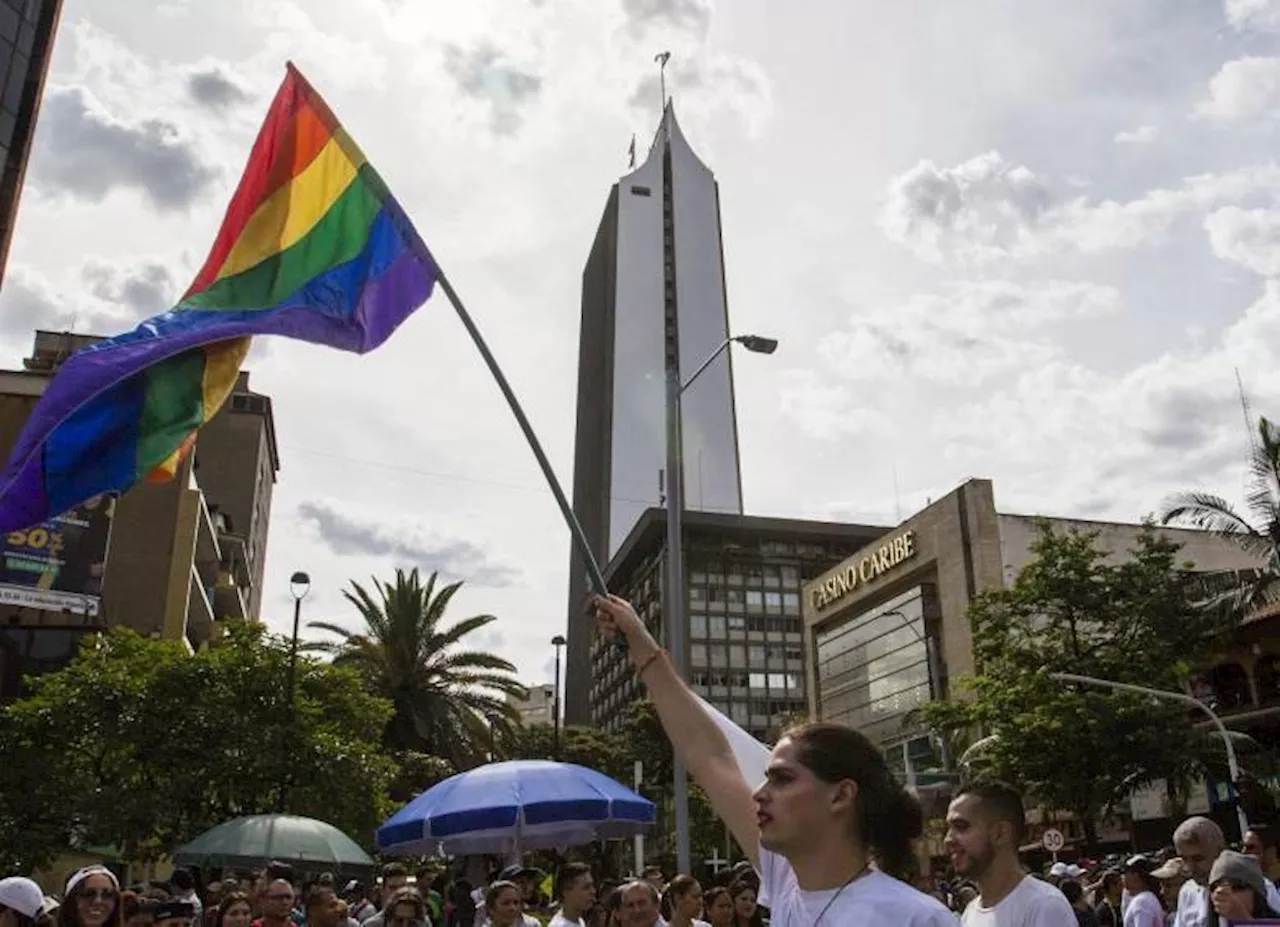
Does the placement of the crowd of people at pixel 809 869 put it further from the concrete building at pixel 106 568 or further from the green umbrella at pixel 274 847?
the concrete building at pixel 106 568

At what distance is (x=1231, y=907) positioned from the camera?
5.09m

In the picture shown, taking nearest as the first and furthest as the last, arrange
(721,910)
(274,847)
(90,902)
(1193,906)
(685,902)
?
(90,902) < (1193,906) < (685,902) < (721,910) < (274,847)

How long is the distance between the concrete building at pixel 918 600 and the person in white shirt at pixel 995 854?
131 ft

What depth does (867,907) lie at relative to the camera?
257cm

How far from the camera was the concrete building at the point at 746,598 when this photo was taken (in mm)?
88750

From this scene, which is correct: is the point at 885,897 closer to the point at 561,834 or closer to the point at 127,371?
the point at 127,371

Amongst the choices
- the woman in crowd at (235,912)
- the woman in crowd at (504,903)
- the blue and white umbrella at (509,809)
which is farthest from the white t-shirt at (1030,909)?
the blue and white umbrella at (509,809)

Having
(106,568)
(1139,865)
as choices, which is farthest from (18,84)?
(1139,865)

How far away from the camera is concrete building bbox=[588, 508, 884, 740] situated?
8875cm

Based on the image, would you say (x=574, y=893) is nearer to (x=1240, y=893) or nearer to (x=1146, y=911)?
(x=1240, y=893)

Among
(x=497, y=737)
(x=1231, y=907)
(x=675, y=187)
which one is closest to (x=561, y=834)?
(x=1231, y=907)

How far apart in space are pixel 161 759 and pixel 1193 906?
2246cm

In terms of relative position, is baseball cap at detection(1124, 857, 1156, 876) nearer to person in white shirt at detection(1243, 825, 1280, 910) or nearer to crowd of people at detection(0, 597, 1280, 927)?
crowd of people at detection(0, 597, 1280, 927)

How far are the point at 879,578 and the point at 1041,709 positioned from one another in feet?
88.3
